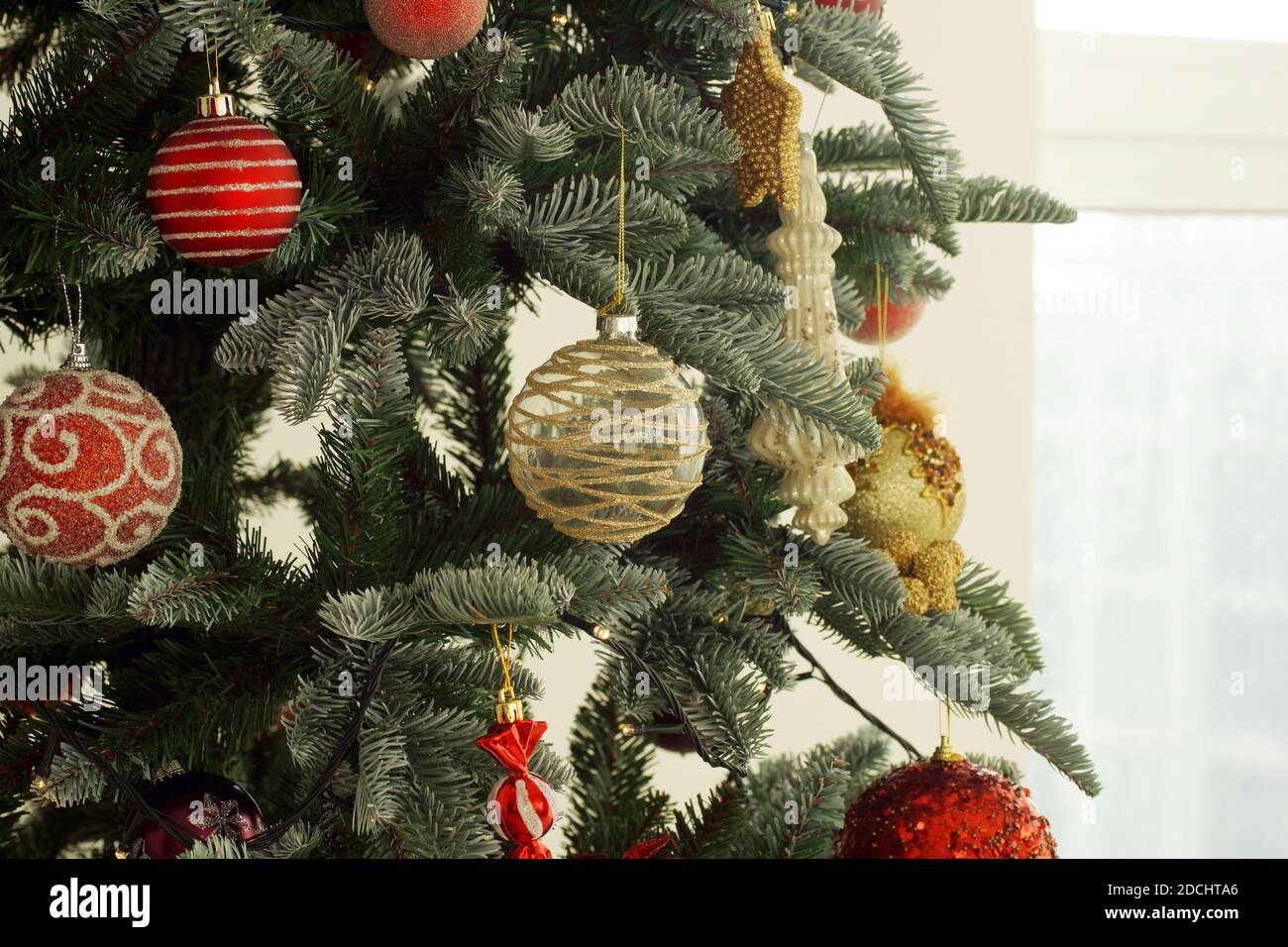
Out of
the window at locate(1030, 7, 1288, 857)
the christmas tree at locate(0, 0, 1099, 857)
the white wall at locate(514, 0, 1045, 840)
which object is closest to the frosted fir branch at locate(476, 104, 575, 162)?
the christmas tree at locate(0, 0, 1099, 857)

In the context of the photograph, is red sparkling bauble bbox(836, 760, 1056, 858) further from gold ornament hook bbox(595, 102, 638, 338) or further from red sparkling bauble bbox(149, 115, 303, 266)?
red sparkling bauble bbox(149, 115, 303, 266)

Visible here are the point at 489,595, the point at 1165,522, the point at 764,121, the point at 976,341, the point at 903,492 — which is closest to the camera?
the point at 489,595

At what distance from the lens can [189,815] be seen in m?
0.65

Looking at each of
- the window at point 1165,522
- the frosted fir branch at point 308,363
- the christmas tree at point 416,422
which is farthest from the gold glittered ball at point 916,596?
the window at point 1165,522

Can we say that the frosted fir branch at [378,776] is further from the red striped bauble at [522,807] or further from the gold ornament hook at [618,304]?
the gold ornament hook at [618,304]

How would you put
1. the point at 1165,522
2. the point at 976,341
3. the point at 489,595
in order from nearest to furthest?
the point at 489,595 < the point at 976,341 < the point at 1165,522

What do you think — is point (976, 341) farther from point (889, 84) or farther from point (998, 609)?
point (889, 84)

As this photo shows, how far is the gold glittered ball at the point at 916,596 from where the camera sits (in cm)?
76

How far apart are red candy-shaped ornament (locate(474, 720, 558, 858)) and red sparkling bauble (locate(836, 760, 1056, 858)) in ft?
0.61

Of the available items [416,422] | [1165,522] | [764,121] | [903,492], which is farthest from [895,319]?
[1165,522]

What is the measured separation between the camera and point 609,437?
2.05 ft

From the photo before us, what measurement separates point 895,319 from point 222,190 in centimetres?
51

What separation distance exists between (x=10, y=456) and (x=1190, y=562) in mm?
1496
